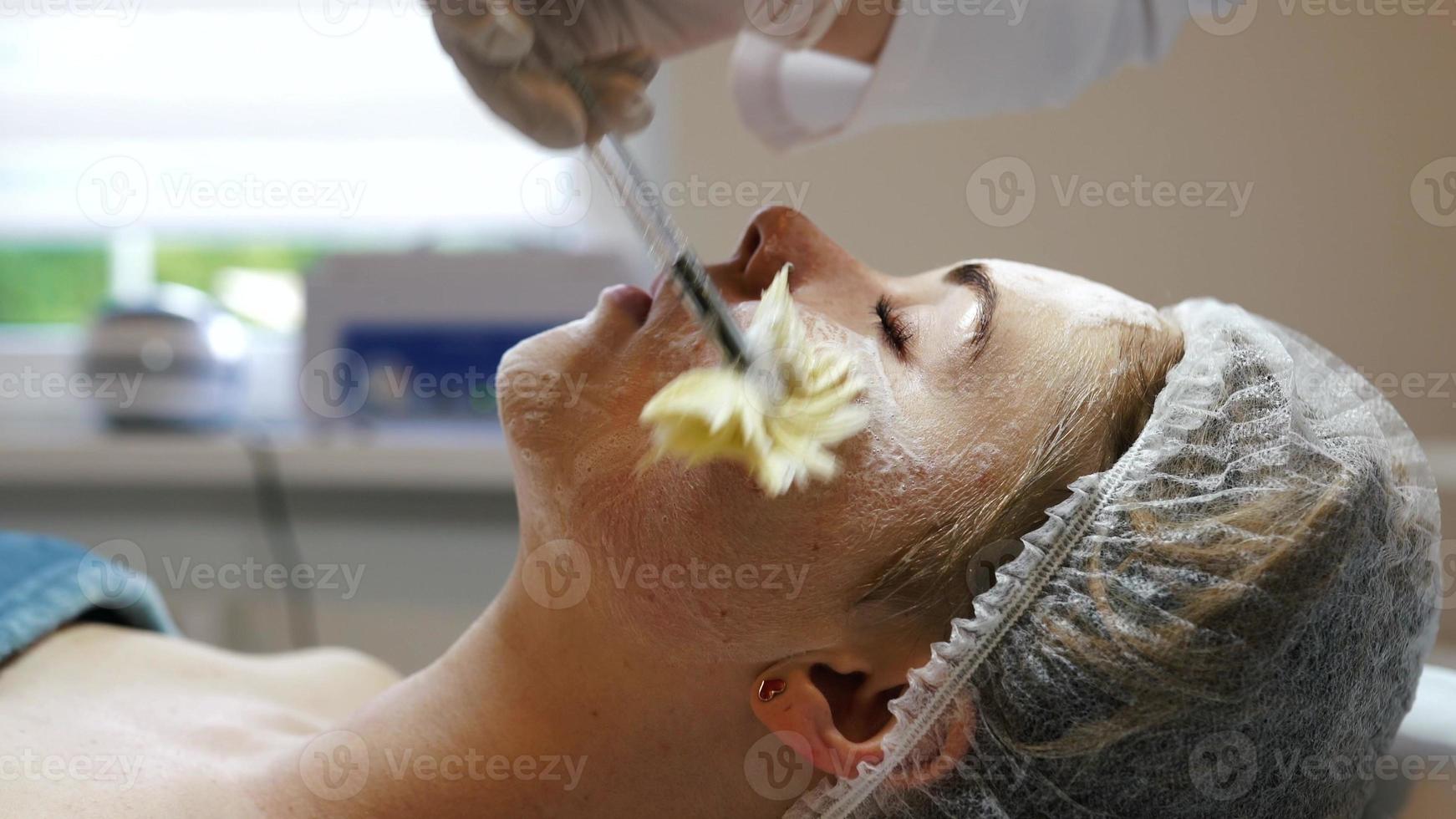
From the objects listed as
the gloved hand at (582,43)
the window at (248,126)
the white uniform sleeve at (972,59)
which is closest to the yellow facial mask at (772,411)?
the gloved hand at (582,43)

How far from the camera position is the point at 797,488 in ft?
2.65

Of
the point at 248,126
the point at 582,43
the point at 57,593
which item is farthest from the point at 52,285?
the point at 582,43

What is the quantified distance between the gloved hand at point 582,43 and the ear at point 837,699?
0.54 meters

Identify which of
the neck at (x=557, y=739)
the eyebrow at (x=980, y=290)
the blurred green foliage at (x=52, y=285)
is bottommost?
the blurred green foliage at (x=52, y=285)

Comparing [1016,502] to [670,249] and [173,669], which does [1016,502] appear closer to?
[670,249]

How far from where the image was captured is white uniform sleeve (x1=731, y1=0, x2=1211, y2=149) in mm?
1199

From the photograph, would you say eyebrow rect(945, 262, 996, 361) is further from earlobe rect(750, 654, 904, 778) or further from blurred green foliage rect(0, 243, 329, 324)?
blurred green foliage rect(0, 243, 329, 324)

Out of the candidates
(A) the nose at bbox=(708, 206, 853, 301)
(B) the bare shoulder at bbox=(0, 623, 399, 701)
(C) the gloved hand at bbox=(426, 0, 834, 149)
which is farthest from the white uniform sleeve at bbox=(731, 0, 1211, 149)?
(B) the bare shoulder at bbox=(0, 623, 399, 701)

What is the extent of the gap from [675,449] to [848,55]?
2.45 feet

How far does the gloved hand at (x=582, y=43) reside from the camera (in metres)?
0.93

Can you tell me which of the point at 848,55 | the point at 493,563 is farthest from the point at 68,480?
the point at 848,55

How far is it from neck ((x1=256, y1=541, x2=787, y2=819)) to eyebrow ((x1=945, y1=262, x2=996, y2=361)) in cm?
33

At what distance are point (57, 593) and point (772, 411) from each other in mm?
882

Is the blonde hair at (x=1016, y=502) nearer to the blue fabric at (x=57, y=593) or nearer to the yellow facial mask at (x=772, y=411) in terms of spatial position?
the yellow facial mask at (x=772, y=411)
